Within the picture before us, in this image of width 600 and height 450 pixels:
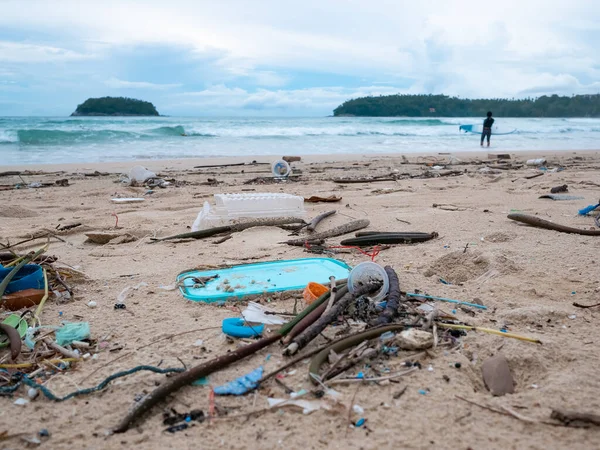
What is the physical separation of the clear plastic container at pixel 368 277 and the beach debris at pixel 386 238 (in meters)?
1.13

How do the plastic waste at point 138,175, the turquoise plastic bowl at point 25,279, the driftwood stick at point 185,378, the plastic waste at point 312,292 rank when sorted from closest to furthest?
the driftwood stick at point 185,378 → the plastic waste at point 312,292 → the turquoise plastic bowl at point 25,279 → the plastic waste at point 138,175

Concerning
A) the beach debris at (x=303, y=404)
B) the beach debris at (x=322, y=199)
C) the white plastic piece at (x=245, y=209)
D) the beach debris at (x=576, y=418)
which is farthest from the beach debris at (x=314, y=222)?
the beach debris at (x=576, y=418)

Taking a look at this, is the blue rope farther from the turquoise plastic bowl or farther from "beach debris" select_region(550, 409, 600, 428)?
"beach debris" select_region(550, 409, 600, 428)

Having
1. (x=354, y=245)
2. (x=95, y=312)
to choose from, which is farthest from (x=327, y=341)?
(x=354, y=245)

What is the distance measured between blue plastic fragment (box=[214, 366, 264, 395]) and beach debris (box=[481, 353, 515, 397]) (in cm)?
86

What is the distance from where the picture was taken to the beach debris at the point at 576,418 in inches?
56.0

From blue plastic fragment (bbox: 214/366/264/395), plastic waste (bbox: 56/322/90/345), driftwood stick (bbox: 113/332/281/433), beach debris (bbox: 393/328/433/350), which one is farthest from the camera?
plastic waste (bbox: 56/322/90/345)

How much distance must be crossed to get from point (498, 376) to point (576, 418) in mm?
308

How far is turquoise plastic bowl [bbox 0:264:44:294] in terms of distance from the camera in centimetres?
259

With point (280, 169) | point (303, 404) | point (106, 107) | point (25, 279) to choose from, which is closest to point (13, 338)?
point (25, 279)

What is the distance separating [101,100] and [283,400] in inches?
2083

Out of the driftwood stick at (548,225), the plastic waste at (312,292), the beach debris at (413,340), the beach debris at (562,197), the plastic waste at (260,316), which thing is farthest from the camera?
the beach debris at (562,197)

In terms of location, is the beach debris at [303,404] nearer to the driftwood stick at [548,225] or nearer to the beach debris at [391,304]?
the beach debris at [391,304]

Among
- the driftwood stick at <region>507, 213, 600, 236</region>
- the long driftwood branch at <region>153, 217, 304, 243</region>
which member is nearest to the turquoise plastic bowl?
the long driftwood branch at <region>153, 217, 304, 243</region>
